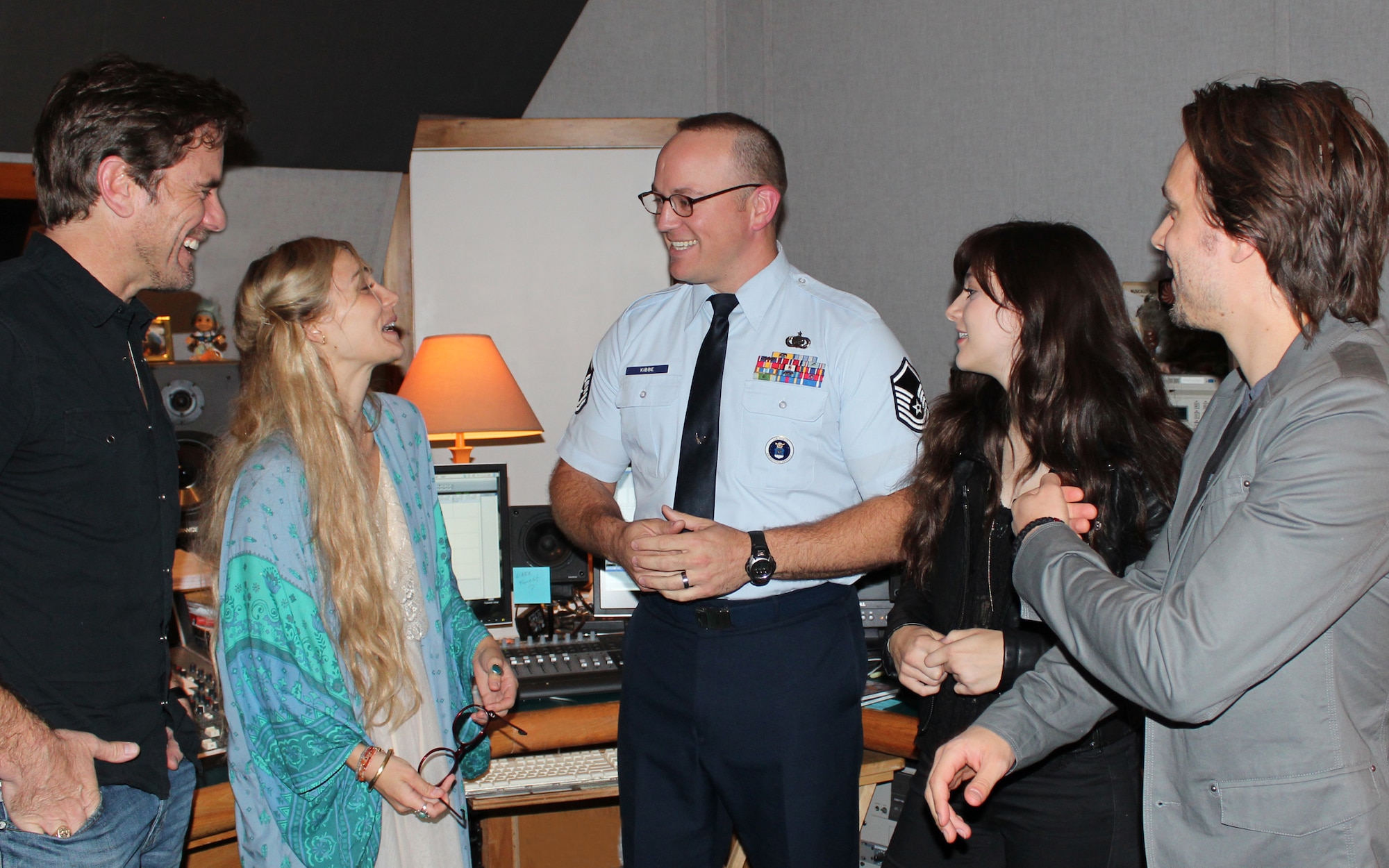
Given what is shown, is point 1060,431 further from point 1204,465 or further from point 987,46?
point 987,46

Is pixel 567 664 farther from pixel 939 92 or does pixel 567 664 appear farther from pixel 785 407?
pixel 939 92

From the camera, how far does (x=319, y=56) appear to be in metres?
4.24

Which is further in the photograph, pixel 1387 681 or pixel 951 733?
pixel 951 733

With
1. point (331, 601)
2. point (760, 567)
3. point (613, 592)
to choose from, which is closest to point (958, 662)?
point (760, 567)

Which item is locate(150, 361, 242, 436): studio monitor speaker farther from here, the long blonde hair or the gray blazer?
the gray blazer

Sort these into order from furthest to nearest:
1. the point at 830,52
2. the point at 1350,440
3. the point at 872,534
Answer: the point at 830,52, the point at 872,534, the point at 1350,440

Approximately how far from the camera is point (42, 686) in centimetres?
134

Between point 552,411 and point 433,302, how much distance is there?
1.76 feet

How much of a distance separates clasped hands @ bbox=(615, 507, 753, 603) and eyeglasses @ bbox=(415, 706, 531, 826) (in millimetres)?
374

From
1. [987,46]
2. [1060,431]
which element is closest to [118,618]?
[1060,431]

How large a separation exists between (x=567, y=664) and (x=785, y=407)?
944 millimetres

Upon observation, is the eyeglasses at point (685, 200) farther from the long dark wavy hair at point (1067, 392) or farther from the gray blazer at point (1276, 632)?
the gray blazer at point (1276, 632)

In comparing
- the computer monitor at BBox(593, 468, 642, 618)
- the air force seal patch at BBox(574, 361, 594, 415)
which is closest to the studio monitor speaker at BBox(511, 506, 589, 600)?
the computer monitor at BBox(593, 468, 642, 618)

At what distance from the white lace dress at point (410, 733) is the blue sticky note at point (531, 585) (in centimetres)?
108
